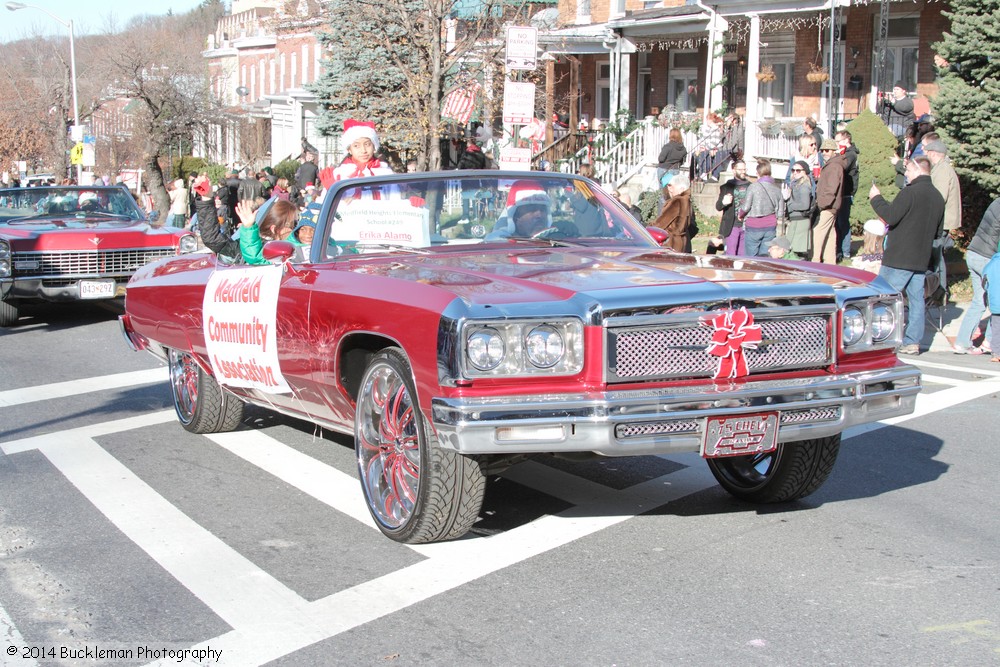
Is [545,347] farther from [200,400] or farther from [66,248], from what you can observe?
[66,248]

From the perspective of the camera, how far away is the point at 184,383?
8156 millimetres

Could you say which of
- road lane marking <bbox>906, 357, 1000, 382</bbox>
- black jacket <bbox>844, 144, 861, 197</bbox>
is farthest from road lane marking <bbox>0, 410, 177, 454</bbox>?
black jacket <bbox>844, 144, 861, 197</bbox>

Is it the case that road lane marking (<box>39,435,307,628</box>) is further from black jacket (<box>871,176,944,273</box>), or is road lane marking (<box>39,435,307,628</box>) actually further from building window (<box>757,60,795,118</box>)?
building window (<box>757,60,795,118</box>)

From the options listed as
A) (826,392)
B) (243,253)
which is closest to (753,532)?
(826,392)

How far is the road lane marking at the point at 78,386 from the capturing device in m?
9.67

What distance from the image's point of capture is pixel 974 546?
5.45m

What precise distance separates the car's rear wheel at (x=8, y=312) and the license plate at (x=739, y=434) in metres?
11.3

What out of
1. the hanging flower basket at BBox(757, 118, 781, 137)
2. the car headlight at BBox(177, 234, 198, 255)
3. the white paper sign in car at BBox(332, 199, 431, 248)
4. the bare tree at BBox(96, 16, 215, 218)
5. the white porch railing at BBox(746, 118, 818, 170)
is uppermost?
the bare tree at BBox(96, 16, 215, 218)

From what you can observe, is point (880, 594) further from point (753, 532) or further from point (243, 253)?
point (243, 253)

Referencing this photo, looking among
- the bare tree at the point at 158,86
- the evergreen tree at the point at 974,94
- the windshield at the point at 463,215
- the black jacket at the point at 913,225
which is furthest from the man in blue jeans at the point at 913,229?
the bare tree at the point at 158,86

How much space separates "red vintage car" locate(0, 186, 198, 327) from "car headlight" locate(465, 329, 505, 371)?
1044 cm

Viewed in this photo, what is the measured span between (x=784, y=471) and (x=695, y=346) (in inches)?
53.3

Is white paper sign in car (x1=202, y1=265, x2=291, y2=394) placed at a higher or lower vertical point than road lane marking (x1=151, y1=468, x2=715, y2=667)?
higher

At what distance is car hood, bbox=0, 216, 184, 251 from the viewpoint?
13938mm
